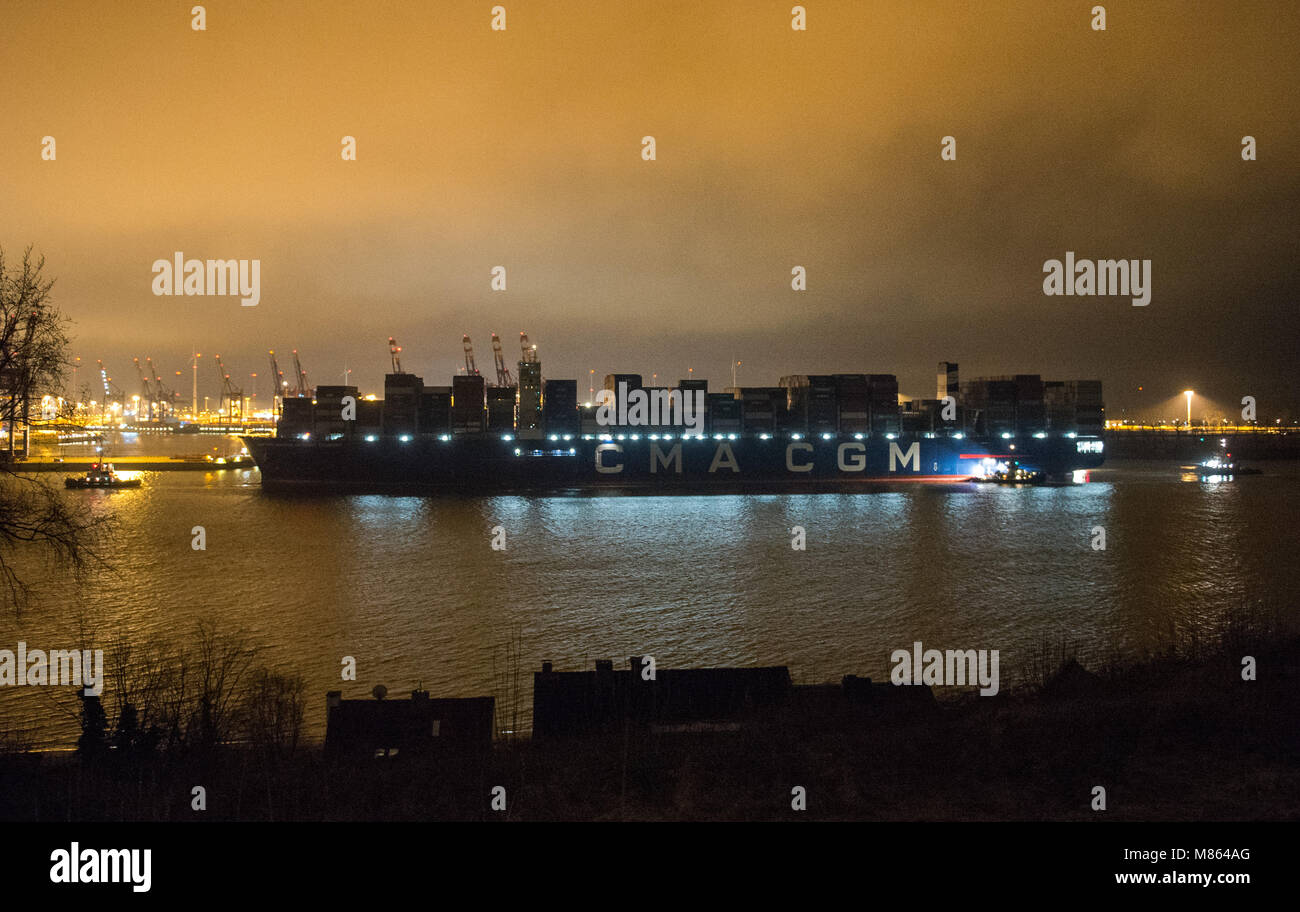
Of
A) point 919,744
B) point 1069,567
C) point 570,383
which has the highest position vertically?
point 570,383

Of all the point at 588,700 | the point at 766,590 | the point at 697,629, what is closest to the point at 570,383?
the point at 766,590

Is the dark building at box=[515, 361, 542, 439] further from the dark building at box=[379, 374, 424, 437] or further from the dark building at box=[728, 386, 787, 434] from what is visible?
the dark building at box=[728, 386, 787, 434]

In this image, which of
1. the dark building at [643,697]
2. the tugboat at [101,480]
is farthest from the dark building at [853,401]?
the tugboat at [101,480]

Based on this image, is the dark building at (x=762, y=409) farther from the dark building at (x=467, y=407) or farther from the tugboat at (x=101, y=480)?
the tugboat at (x=101, y=480)

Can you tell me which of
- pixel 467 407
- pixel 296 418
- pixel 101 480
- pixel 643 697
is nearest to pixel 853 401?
pixel 467 407

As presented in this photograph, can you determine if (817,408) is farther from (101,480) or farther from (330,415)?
(101,480)
